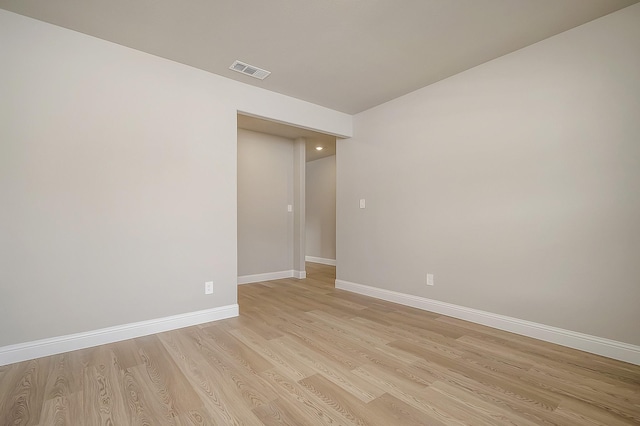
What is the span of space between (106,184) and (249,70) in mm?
1765

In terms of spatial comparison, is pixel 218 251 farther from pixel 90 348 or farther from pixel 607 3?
pixel 607 3

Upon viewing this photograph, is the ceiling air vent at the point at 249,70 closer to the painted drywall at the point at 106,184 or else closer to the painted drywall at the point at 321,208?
the painted drywall at the point at 106,184

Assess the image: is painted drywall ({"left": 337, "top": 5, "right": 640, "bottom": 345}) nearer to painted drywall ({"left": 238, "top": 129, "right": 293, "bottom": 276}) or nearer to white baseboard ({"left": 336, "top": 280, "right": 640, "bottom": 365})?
white baseboard ({"left": 336, "top": 280, "right": 640, "bottom": 365})

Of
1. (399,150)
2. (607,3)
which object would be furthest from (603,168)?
(399,150)

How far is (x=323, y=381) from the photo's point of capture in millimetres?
1870

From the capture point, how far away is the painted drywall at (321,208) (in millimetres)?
6973

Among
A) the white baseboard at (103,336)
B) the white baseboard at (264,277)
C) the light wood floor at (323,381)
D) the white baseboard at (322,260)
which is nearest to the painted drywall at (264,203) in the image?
the white baseboard at (264,277)

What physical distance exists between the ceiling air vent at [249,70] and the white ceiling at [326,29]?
0.07 meters

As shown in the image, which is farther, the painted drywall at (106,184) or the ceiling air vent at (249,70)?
the ceiling air vent at (249,70)

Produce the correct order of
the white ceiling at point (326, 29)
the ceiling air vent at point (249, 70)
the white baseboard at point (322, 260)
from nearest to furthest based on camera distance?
the white ceiling at point (326, 29), the ceiling air vent at point (249, 70), the white baseboard at point (322, 260)

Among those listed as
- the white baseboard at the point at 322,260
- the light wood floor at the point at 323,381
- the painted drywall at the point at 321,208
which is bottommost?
the white baseboard at the point at 322,260

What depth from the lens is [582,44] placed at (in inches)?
92.4

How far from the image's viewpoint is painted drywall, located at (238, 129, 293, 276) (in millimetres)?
4973

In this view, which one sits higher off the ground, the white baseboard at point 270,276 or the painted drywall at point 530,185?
the painted drywall at point 530,185
